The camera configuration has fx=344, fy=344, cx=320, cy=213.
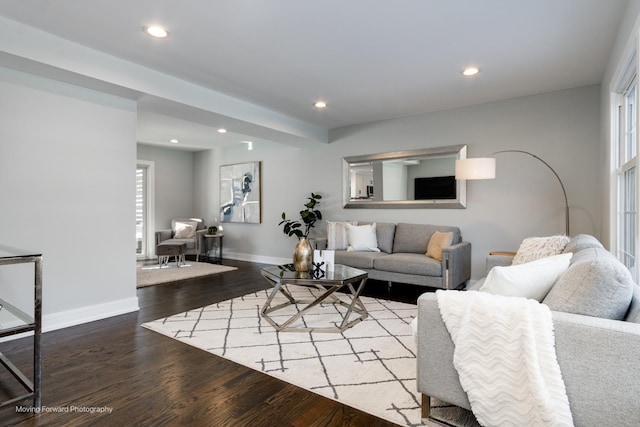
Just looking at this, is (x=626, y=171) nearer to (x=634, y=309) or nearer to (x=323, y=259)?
(x=634, y=309)

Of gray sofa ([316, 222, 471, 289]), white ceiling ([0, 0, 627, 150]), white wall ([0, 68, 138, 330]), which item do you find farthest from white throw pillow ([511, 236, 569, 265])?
white wall ([0, 68, 138, 330])

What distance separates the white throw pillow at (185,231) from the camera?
696 cm

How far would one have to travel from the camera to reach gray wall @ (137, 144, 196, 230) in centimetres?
759

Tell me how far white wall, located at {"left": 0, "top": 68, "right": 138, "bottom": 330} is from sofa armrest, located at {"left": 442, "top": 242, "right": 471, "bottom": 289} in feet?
11.2

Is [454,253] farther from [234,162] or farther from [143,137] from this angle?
[143,137]

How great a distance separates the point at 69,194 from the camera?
3.15m

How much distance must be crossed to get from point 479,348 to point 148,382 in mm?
1906

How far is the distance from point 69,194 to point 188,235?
12.7ft

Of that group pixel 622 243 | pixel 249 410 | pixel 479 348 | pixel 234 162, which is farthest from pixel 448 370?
pixel 234 162

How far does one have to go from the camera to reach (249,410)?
1.83 metres

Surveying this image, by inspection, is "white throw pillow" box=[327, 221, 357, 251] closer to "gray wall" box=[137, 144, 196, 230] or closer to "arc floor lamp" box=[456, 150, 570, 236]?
"arc floor lamp" box=[456, 150, 570, 236]

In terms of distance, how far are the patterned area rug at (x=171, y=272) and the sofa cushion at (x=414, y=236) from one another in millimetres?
2967

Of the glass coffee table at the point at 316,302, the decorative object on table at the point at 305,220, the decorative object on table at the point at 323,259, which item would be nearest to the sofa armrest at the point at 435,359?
the glass coffee table at the point at 316,302

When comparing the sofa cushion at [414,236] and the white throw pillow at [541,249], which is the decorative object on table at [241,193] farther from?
the white throw pillow at [541,249]
